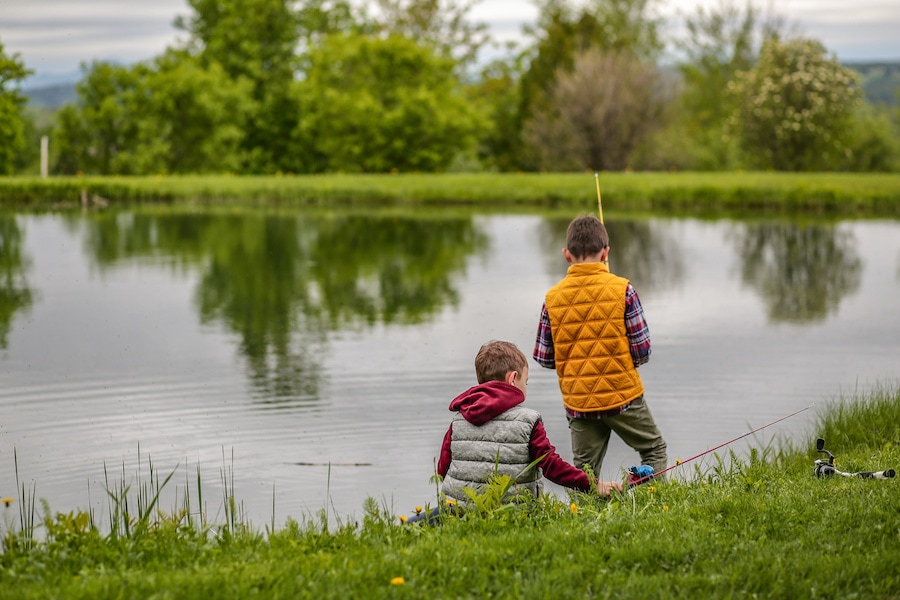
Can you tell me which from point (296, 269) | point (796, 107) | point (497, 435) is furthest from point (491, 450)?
point (796, 107)

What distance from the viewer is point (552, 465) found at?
4.78 meters

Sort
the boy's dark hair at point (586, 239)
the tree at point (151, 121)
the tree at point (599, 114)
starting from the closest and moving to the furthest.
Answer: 1. the boy's dark hair at point (586, 239)
2. the tree at point (599, 114)
3. the tree at point (151, 121)

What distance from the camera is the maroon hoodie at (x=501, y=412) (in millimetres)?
4621

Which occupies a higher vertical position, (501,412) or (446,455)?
(501,412)

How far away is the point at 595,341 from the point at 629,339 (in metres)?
0.16

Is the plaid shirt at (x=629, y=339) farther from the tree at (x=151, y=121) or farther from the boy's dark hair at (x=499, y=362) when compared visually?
the tree at (x=151, y=121)

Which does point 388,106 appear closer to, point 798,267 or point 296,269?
point 296,269

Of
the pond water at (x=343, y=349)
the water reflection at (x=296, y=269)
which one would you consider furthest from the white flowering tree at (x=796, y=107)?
→ the pond water at (x=343, y=349)

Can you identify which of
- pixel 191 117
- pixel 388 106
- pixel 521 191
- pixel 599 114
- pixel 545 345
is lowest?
pixel 545 345

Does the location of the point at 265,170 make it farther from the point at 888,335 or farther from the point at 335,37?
the point at 888,335

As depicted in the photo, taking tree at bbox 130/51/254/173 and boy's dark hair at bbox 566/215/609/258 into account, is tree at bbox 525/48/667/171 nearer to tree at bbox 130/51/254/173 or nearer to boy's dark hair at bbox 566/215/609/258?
tree at bbox 130/51/254/173

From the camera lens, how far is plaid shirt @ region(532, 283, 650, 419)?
5156 mm

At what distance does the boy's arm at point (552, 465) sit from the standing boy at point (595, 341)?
519mm

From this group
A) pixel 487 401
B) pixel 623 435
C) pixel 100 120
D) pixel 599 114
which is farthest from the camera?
pixel 100 120
